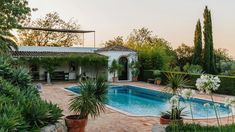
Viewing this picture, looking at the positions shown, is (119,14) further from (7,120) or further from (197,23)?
(7,120)

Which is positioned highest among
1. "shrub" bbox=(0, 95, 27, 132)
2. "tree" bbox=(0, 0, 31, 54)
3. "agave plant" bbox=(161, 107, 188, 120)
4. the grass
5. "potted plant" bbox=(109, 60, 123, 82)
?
"tree" bbox=(0, 0, 31, 54)

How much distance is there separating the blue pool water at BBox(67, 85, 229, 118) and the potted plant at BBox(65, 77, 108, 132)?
4408 mm

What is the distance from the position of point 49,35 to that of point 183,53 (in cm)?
2178

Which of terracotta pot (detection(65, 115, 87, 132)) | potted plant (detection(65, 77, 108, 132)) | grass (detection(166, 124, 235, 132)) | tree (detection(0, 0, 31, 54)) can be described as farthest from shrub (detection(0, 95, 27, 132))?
tree (detection(0, 0, 31, 54))

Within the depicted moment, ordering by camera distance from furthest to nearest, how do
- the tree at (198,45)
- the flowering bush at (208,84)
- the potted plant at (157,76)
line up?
the tree at (198,45) < the potted plant at (157,76) < the flowering bush at (208,84)

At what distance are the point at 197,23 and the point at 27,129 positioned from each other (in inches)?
1060

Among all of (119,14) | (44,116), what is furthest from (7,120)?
(119,14)

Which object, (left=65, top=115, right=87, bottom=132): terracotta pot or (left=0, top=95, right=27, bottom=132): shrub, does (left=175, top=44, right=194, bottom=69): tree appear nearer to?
(left=65, top=115, right=87, bottom=132): terracotta pot

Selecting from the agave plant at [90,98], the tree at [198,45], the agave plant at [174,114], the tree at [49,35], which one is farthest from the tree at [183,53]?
the agave plant at [90,98]

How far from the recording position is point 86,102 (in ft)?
27.3

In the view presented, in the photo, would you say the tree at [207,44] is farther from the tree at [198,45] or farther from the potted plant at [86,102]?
the potted plant at [86,102]

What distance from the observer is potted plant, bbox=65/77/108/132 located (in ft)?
26.8

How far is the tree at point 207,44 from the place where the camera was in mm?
28922

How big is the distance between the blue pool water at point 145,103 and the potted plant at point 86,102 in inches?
174
